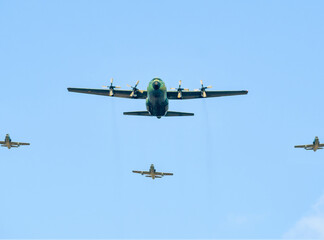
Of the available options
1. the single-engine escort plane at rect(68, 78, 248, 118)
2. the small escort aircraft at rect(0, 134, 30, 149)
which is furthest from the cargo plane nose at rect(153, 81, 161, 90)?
the small escort aircraft at rect(0, 134, 30, 149)

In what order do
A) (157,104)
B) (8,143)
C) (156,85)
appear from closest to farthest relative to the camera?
(156,85) < (157,104) < (8,143)

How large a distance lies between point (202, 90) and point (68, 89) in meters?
19.0

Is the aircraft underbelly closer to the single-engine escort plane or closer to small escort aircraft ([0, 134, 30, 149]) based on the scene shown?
the single-engine escort plane

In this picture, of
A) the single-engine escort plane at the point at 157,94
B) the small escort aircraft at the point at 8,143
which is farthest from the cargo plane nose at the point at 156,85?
the small escort aircraft at the point at 8,143

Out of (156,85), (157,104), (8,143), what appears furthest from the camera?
(8,143)

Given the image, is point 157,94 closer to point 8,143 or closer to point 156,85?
point 156,85

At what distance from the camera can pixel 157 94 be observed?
69000 millimetres

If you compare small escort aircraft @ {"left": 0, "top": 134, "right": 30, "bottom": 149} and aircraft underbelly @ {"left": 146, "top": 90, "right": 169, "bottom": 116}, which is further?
small escort aircraft @ {"left": 0, "top": 134, "right": 30, "bottom": 149}

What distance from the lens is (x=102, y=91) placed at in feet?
253

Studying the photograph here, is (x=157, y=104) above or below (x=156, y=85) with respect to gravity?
below

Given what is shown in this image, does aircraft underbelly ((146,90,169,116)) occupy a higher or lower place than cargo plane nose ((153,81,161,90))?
lower

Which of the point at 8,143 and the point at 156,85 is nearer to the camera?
the point at 156,85

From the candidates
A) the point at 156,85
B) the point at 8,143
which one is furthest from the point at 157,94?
the point at 8,143

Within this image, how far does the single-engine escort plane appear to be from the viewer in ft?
228
